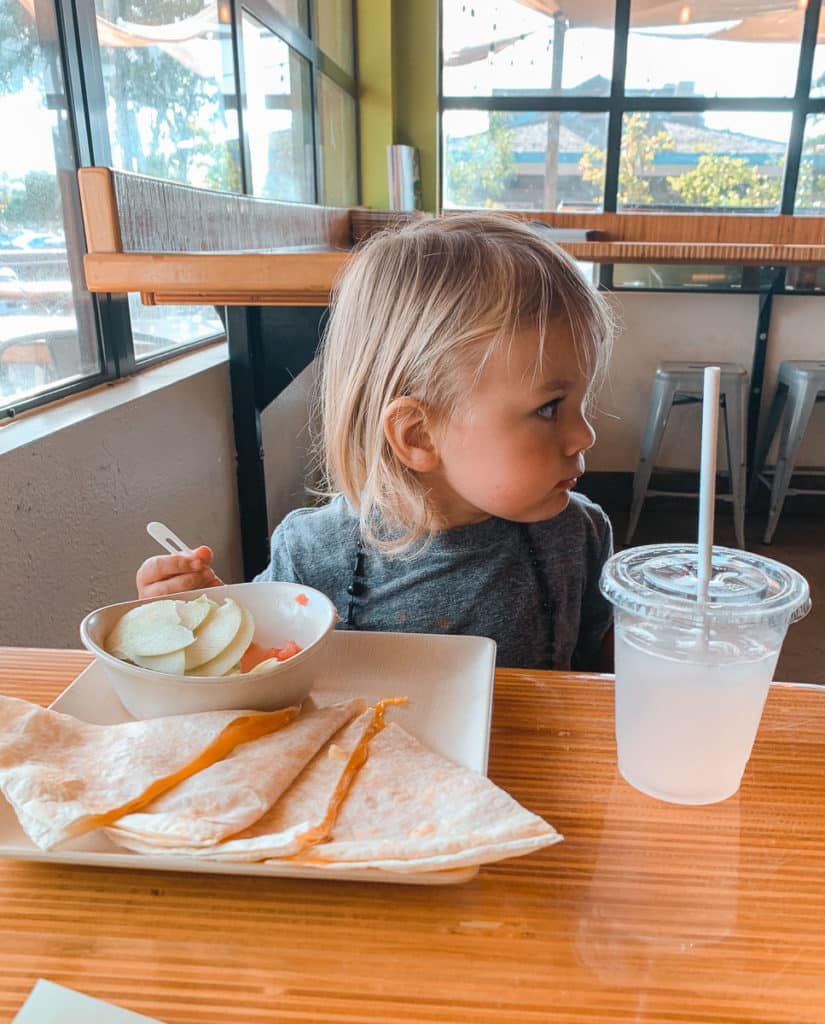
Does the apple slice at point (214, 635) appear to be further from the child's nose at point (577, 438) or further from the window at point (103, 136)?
the window at point (103, 136)

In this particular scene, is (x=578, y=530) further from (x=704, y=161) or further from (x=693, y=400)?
(x=704, y=161)

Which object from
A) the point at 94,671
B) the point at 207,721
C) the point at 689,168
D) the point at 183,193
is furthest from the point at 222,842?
the point at 689,168

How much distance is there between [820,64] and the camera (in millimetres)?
3604

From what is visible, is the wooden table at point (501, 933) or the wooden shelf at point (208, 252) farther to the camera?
the wooden shelf at point (208, 252)

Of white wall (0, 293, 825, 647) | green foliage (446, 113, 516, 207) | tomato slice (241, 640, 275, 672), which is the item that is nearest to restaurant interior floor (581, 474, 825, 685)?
green foliage (446, 113, 516, 207)

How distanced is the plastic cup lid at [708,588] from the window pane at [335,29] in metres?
3.14

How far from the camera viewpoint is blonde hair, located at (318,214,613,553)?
761mm

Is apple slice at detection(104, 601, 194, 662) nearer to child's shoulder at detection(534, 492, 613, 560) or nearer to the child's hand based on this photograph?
the child's hand

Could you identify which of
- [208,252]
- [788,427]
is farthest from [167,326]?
[788,427]

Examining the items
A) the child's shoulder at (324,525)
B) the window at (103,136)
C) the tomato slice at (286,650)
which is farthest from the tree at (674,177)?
the tomato slice at (286,650)

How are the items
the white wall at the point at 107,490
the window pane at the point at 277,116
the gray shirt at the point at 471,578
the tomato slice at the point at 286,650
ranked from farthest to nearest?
the window pane at the point at 277,116
the white wall at the point at 107,490
the gray shirt at the point at 471,578
the tomato slice at the point at 286,650

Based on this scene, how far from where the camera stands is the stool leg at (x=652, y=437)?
3.26 meters

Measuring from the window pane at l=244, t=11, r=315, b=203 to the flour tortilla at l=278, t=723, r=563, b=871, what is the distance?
221cm

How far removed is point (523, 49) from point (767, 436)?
2.15 metres
